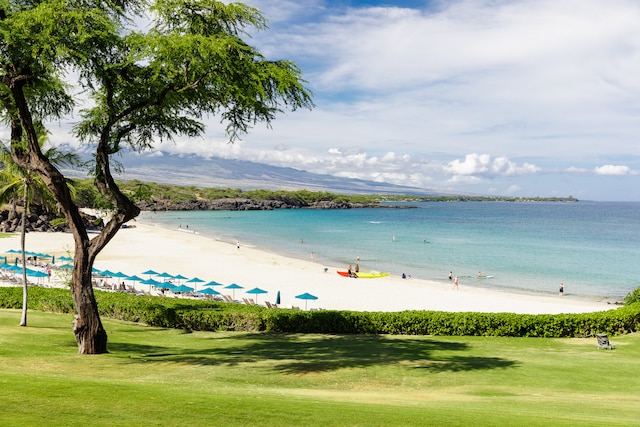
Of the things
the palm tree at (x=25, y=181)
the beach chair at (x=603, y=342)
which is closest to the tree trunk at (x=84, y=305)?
the palm tree at (x=25, y=181)

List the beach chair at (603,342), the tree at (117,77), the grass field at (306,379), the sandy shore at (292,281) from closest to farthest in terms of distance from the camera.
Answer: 1. the grass field at (306,379)
2. the tree at (117,77)
3. the beach chair at (603,342)
4. the sandy shore at (292,281)

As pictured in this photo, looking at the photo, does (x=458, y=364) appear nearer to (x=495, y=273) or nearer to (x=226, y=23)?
(x=226, y=23)

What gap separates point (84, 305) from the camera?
16.9m

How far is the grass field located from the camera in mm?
9695

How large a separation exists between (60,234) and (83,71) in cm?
7965

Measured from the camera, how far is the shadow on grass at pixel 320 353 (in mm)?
17656

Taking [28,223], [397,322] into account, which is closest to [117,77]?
[397,322]

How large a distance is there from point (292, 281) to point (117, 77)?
119ft

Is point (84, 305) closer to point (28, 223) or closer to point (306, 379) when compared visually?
point (306, 379)

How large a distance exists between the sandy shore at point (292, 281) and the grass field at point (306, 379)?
16425 millimetres

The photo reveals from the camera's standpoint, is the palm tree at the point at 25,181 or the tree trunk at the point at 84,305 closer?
the tree trunk at the point at 84,305

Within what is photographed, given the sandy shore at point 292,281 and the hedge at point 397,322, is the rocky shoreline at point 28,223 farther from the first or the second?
the hedge at point 397,322

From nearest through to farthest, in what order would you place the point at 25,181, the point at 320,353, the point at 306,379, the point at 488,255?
the point at 306,379 → the point at 320,353 → the point at 25,181 → the point at 488,255

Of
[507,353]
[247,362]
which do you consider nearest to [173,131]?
[247,362]
